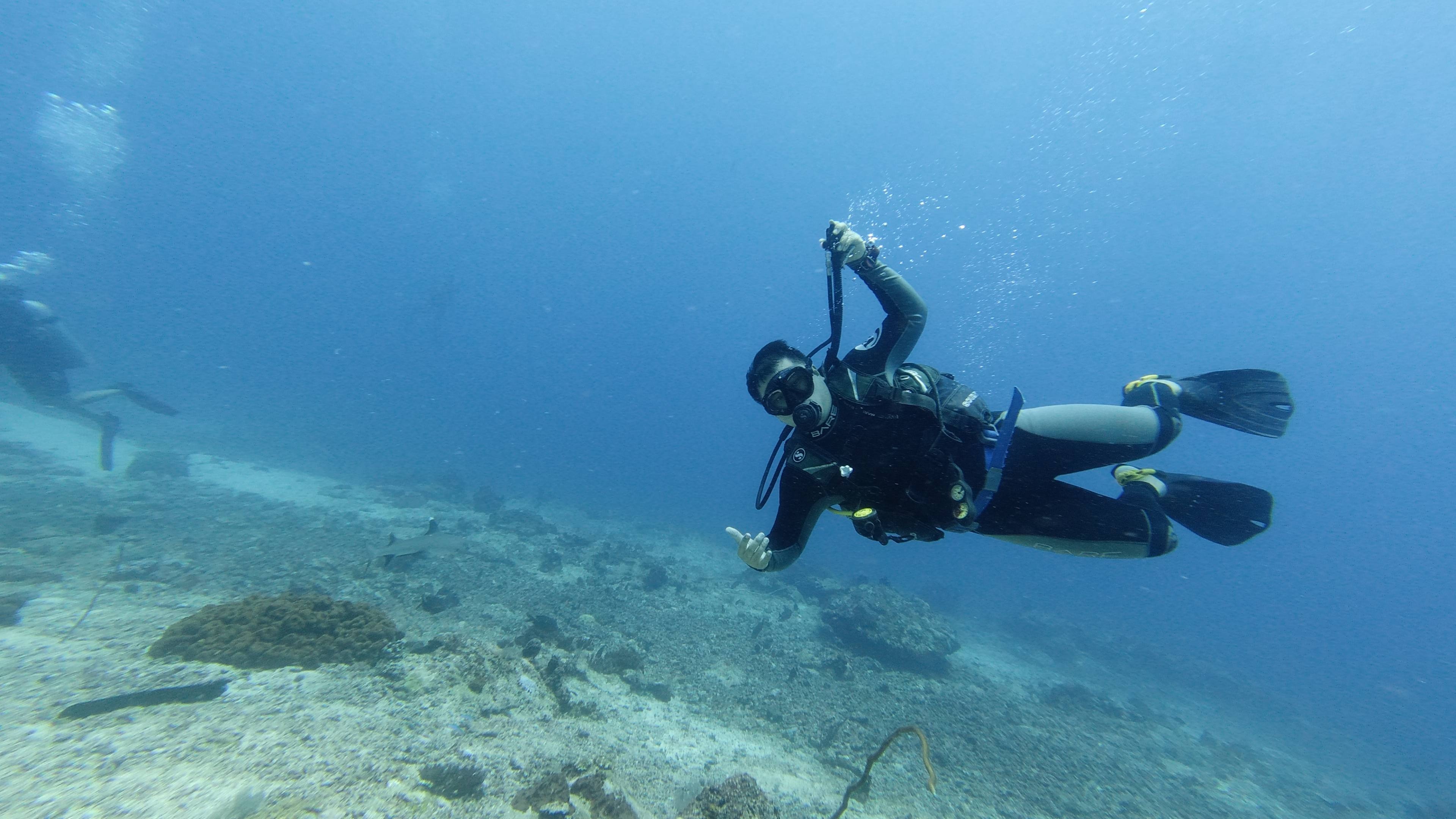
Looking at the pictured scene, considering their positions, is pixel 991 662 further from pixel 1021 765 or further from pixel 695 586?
pixel 695 586

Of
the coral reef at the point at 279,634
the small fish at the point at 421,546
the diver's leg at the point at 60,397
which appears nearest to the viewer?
the coral reef at the point at 279,634

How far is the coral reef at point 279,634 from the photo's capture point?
17.8 ft

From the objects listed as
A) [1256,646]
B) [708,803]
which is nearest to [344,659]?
[708,803]

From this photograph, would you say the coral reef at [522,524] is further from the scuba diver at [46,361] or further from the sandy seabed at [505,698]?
the scuba diver at [46,361]

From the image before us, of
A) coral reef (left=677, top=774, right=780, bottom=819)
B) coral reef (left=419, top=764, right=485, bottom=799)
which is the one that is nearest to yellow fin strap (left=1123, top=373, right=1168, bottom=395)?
coral reef (left=677, top=774, right=780, bottom=819)

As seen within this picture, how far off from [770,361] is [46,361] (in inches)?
1032

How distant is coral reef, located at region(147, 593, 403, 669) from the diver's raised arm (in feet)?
21.4

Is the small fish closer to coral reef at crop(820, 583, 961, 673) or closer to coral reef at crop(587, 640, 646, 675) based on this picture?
coral reef at crop(587, 640, 646, 675)

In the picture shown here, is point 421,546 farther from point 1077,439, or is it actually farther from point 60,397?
point 60,397

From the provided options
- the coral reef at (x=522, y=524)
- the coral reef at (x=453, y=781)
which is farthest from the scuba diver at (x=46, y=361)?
the coral reef at (x=453, y=781)

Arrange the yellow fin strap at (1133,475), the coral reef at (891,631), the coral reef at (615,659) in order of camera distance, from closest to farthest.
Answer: the yellow fin strap at (1133,475), the coral reef at (615,659), the coral reef at (891,631)

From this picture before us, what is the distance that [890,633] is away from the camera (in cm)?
1208

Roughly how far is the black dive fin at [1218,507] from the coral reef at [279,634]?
8361mm

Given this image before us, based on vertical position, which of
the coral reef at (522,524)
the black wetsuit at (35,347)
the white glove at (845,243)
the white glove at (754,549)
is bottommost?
the coral reef at (522,524)
